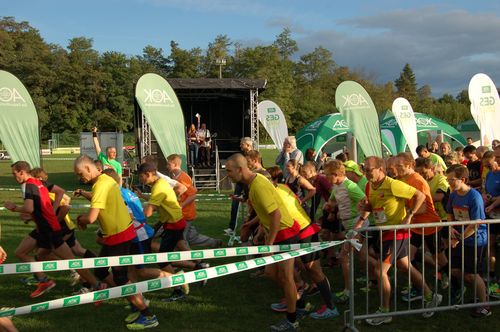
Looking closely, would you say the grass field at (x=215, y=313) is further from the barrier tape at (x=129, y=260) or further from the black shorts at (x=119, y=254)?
the barrier tape at (x=129, y=260)

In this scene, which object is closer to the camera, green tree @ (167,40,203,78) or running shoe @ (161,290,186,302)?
running shoe @ (161,290,186,302)

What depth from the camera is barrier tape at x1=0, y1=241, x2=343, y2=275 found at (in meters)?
4.12

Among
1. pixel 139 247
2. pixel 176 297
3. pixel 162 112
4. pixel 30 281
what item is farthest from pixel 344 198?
pixel 162 112

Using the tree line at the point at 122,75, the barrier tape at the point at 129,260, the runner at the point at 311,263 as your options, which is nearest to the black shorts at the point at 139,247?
the barrier tape at the point at 129,260

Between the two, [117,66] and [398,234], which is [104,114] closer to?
[117,66]

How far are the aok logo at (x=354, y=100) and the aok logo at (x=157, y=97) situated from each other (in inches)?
167

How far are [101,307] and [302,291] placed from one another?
2233mm

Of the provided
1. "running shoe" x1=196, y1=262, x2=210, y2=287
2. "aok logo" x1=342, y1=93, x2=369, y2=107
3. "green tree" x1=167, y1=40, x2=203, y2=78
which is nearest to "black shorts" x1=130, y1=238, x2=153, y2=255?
"running shoe" x1=196, y1=262, x2=210, y2=287

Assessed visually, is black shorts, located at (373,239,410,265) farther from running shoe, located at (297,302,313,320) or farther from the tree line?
the tree line

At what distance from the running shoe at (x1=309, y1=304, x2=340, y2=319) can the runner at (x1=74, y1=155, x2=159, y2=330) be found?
1592 millimetres

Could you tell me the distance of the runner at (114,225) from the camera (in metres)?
4.79

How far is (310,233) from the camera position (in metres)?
5.08

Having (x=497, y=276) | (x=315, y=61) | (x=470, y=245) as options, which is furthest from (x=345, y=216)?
(x=315, y=61)

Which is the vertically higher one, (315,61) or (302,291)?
(315,61)
